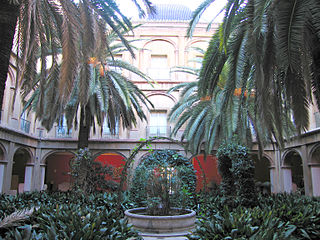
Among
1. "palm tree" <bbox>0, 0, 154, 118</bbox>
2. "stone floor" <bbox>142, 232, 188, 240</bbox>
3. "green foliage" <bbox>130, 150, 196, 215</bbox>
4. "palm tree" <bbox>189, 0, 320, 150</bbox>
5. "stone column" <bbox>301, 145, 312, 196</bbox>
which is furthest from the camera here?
→ "stone column" <bbox>301, 145, 312, 196</bbox>

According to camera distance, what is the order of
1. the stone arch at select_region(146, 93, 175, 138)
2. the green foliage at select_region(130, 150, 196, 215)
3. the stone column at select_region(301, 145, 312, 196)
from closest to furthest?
the green foliage at select_region(130, 150, 196, 215) → the stone column at select_region(301, 145, 312, 196) → the stone arch at select_region(146, 93, 175, 138)

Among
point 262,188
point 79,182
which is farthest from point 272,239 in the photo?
point 262,188

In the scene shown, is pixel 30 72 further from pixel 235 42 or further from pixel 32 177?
pixel 32 177

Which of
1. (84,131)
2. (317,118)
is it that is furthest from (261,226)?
(317,118)

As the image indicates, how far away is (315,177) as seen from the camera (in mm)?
16094

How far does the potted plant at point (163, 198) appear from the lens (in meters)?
7.66

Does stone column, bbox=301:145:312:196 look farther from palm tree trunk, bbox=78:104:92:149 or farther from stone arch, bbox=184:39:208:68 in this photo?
palm tree trunk, bbox=78:104:92:149

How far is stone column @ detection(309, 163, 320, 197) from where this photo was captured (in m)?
16.0

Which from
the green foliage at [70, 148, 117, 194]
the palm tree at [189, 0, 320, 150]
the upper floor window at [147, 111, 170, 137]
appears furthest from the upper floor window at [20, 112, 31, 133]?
the palm tree at [189, 0, 320, 150]

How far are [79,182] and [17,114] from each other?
7.84 meters

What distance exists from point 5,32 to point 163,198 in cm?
610

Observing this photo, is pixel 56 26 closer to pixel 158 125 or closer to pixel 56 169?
pixel 158 125

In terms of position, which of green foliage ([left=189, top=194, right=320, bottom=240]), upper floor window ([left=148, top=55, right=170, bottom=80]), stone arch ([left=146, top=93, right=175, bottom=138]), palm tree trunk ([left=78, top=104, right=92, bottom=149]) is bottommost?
green foliage ([left=189, top=194, right=320, bottom=240])

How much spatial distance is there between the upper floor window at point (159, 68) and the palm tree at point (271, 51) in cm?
1422
